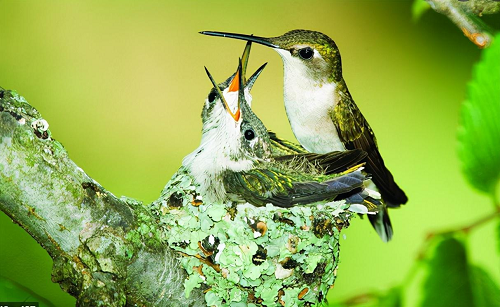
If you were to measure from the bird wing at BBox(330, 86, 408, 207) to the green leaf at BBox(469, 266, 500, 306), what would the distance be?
1.37 ft

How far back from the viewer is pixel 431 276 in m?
1.97

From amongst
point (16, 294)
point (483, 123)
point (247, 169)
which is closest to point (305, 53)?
point (247, 169)

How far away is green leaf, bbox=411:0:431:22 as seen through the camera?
2104mm

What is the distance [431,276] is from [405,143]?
1.79 ft

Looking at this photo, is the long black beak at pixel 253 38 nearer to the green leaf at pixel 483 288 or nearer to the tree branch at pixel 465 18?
the tree branch at pixel 465 18

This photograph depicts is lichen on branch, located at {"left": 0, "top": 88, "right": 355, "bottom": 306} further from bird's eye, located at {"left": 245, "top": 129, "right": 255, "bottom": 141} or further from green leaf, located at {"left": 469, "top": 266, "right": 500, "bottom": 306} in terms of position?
green leaf, located at {"left": 469, "top": 266, "right": 500, "bottom": 306}

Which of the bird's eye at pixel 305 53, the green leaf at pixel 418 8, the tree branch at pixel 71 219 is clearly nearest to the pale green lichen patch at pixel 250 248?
the tree branch at pixel 71 219

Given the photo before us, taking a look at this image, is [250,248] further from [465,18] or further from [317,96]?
[465,18]

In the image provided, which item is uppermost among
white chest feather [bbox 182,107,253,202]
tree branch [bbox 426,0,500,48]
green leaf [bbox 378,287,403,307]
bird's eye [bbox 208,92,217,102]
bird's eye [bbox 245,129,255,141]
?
tree branch [bbox 426,0,500,48]

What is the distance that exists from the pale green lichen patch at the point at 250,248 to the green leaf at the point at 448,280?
503 millimetres

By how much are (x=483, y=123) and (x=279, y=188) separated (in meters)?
0.77

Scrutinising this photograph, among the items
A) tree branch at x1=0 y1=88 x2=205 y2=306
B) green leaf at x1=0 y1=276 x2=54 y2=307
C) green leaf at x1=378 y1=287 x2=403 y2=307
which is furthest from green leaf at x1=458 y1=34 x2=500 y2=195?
green leaf at x1=0 y1=276 x2=54 y2=307

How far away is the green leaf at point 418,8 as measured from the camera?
6.90 feet

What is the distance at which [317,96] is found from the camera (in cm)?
192
